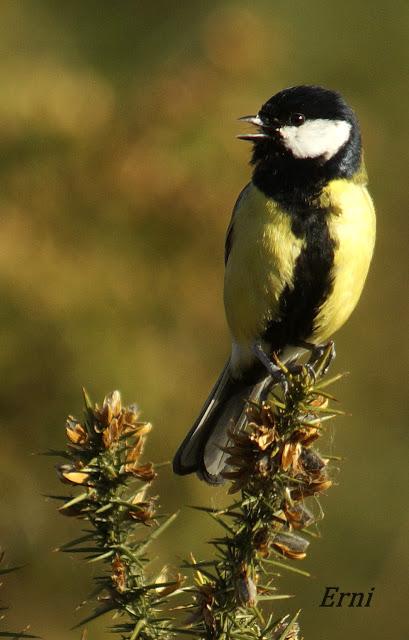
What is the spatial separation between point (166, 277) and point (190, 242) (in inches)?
6.0

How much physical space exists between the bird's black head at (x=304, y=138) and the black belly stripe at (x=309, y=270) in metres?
0.18

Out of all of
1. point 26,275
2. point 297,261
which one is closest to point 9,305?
point 26,275

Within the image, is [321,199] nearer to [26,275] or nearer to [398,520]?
[26,275]

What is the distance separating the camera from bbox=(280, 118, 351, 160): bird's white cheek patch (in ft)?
10.1

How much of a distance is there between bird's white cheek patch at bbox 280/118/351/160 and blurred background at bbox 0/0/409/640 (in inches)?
9.2

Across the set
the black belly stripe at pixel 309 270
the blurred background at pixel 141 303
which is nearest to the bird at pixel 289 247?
the black belly stripe at pixel 309 270

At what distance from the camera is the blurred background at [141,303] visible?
2.81 metres

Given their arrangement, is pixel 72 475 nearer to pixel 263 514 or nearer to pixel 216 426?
pixel 263 514

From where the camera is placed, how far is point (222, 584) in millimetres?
1610

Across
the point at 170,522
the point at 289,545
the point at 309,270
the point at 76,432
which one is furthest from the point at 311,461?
the point at 309,270

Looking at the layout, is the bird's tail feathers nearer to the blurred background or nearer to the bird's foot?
the blurred background

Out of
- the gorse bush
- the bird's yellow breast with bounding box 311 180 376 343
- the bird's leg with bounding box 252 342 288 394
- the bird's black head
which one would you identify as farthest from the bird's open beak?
the gorse bush

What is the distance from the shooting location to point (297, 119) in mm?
3178

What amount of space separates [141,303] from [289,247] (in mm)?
529
